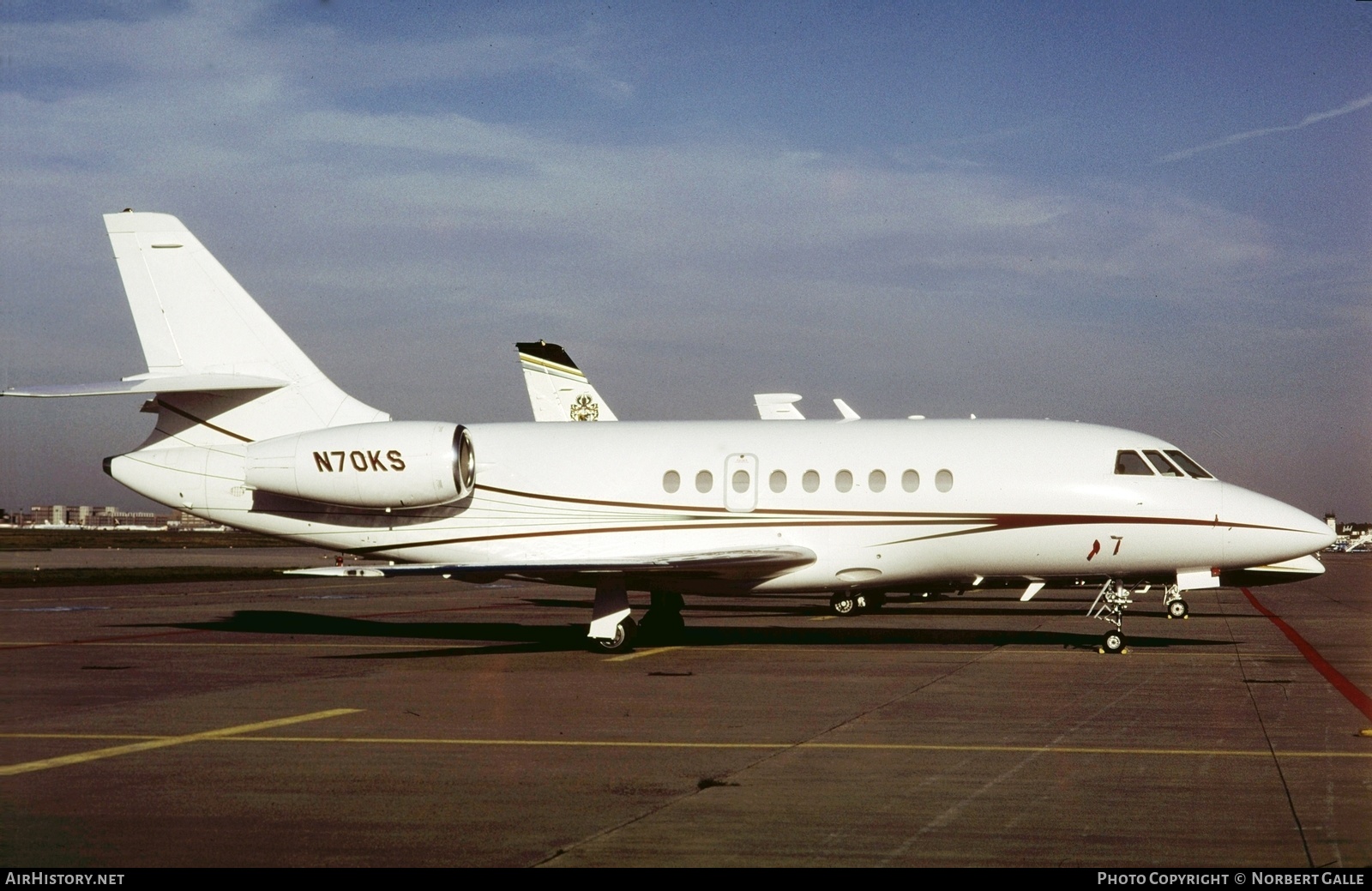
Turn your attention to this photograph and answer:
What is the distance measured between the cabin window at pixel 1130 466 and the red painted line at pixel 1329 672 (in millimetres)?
3496

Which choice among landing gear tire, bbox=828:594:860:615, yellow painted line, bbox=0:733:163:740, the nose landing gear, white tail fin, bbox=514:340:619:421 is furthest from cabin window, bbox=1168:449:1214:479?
white tail fin, bbox=514:340:619:421

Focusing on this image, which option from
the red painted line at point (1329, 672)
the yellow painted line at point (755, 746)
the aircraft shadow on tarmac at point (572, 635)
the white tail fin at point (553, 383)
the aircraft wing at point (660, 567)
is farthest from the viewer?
the white tail fin at point (553, 383)

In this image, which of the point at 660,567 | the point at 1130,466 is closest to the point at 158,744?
the point at 660,567

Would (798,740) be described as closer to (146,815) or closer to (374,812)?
(374,812)

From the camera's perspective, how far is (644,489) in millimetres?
21219

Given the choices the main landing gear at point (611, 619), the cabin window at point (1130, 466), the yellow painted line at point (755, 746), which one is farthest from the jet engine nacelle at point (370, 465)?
the cabin window at point (1130, 466)

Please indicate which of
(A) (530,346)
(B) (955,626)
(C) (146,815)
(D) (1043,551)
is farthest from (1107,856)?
(A) (530,346)

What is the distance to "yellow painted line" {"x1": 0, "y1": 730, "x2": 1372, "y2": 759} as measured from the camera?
11.3m

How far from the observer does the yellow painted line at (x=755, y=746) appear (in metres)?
11.3

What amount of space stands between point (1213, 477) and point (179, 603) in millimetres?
25001

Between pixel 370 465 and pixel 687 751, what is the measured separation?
10589mm

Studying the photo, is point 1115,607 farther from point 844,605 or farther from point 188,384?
point 188,384

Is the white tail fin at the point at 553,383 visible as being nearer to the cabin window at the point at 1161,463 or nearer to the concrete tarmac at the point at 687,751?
the concrete tarmac at the point at 687,751

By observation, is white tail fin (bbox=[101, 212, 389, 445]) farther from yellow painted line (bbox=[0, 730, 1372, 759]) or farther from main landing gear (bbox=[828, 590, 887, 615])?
main landing gear (bbox=[828, 590, 887, 615])
